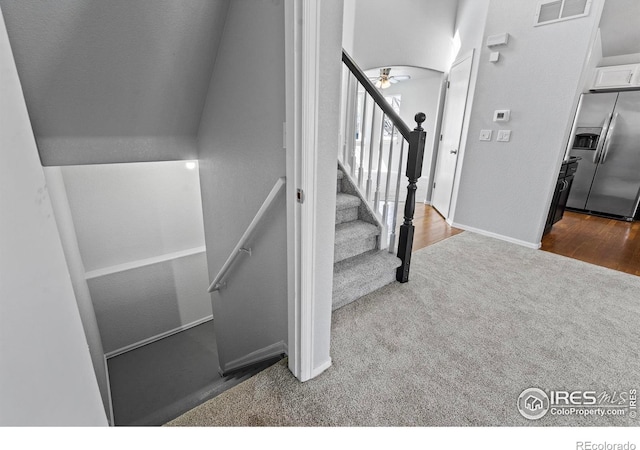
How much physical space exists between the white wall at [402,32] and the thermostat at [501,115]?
125 centimetres

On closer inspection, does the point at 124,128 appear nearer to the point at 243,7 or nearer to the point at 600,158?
the point at 243,7

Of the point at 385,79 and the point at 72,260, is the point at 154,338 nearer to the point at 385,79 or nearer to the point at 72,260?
the point at 72,260

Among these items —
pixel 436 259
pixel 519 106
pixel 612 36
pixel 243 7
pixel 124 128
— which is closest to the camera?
pixel 243 7

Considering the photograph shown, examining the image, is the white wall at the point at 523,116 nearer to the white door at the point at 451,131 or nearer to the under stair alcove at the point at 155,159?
the white door at the point at 451,131

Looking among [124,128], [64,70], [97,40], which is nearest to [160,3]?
[97,40]

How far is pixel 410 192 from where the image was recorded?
2191mm

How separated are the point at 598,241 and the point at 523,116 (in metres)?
1.88

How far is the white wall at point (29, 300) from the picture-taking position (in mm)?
570

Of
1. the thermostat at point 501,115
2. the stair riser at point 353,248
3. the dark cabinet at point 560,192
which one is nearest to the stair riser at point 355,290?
the stair riser at point 353,248

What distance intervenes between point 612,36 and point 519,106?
2.78 meters

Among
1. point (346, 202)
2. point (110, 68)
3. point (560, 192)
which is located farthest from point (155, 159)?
point (560, 192)

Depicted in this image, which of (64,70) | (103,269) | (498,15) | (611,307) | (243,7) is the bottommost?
(103,269)

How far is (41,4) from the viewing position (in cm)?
125

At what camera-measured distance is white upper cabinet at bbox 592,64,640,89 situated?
13.4 ft
